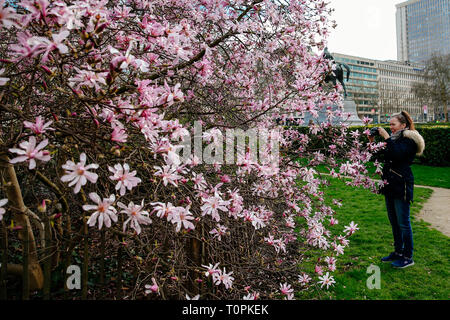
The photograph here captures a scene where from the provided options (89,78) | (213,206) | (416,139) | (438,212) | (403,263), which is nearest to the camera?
(89,78)

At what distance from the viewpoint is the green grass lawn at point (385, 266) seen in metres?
3.12

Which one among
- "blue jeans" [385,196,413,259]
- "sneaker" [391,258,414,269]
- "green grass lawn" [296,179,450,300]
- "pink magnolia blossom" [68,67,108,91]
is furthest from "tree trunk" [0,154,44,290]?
"sneaker" [391,258,414,269]

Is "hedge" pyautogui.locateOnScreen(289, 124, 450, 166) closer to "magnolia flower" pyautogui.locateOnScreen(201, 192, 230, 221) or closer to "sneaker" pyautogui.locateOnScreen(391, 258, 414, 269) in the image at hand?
"sneaker" pyautogui.locateOnScreen(391, 258, 414, 269)

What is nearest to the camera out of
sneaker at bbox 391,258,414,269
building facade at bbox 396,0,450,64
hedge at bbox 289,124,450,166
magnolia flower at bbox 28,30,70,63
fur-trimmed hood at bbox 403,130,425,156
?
magnolia flower at bbox 28,30,70,63

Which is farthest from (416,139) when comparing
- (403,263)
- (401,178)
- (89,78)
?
(89,78)

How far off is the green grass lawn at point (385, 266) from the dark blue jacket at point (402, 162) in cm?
92

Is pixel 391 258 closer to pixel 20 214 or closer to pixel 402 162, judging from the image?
pixel 402 162

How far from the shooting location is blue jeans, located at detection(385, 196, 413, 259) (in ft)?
11.7

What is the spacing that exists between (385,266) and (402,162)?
1.33 meters

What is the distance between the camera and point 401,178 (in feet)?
11.7

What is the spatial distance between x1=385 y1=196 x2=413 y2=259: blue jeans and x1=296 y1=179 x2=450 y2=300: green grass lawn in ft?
0.80
